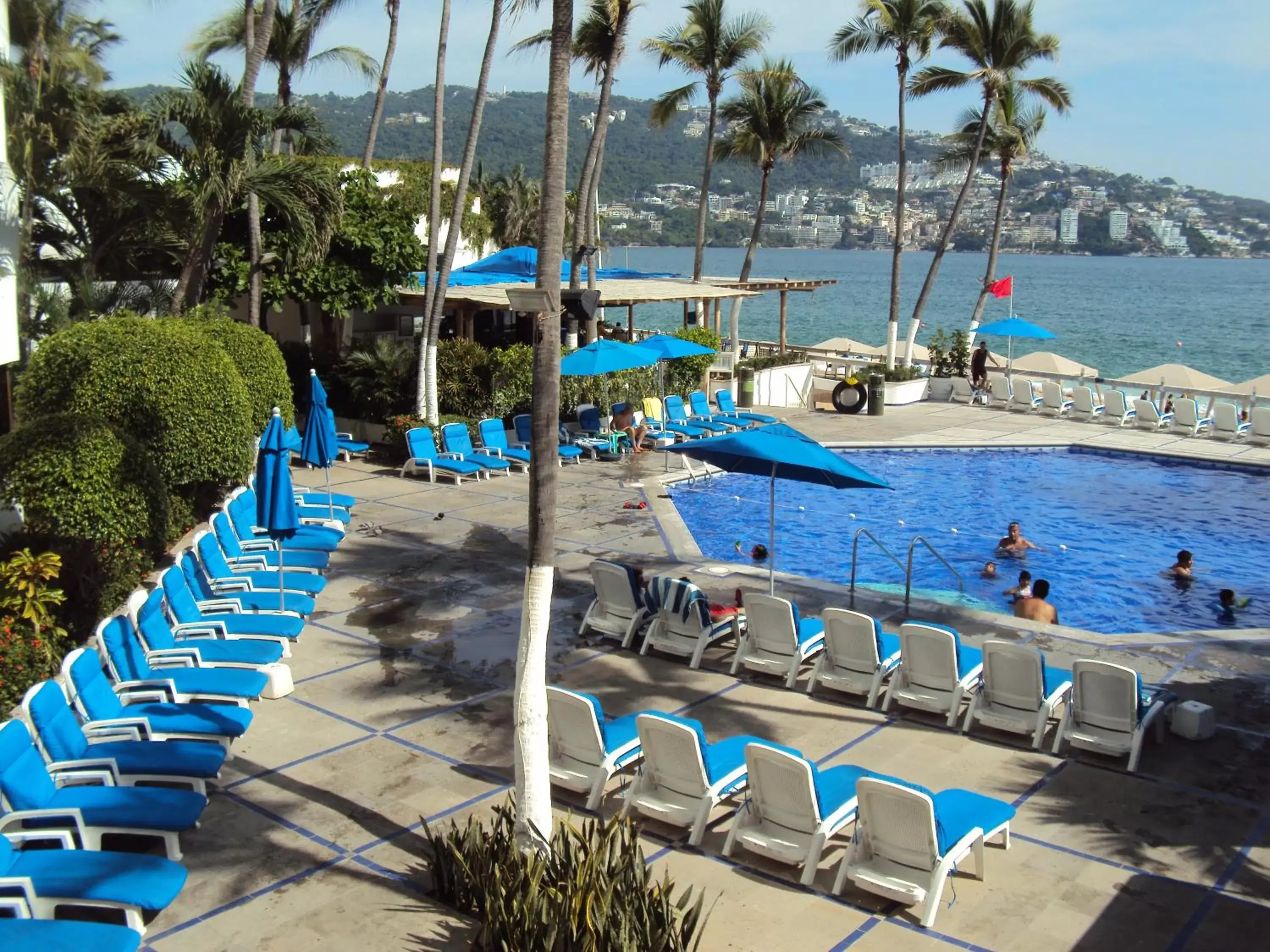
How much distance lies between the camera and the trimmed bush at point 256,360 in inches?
635

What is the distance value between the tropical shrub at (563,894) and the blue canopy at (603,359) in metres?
13.1

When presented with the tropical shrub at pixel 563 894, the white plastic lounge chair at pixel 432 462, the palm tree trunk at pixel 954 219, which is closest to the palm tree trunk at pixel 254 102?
the white plastic lounge chair at pixel 432 462

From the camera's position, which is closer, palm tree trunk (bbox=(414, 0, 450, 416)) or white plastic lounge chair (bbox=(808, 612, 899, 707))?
white plastic lounge chair (bbox=(808, 612, 899, 707))

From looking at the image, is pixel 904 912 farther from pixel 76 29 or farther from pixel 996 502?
pixel 76 29

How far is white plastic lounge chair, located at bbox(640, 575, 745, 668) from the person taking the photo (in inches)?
438

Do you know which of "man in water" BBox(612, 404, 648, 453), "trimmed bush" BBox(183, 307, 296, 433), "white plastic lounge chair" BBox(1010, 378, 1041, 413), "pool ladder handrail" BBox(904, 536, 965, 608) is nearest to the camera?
"pool ladder handrail" BBox(904, 536, 965, 608)

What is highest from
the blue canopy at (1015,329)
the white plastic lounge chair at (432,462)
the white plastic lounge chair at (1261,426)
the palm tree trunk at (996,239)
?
the palm tree trunk at (996,239)

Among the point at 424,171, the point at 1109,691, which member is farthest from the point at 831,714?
the point at 424,171

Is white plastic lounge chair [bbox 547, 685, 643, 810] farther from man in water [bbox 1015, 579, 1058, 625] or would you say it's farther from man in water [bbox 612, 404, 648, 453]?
man in water [bbox 612, 404, 648, 453]

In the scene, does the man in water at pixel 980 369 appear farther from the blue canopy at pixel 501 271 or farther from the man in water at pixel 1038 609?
the man in water at pixel 1038 609

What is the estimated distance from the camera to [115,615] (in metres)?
9.58

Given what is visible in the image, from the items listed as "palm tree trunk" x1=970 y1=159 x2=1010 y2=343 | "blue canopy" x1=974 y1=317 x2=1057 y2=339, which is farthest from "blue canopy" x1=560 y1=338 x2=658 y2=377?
"palm tree trunk" x1=970 y1=159 x2=1010 y2=343

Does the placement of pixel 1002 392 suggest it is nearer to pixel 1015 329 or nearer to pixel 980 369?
pixel 980 369

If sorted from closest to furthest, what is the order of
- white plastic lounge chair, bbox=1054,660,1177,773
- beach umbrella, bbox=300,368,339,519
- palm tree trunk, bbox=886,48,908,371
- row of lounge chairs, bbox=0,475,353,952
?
1. row of lounge chairs, bbox=0,475,353,952
2. white plastic lounge chair, bbox=1054,660,1177,773
3. beach umbrella, bbox=300,368,339,519
4. palm tree trunk, bbox=886,48,908,371
